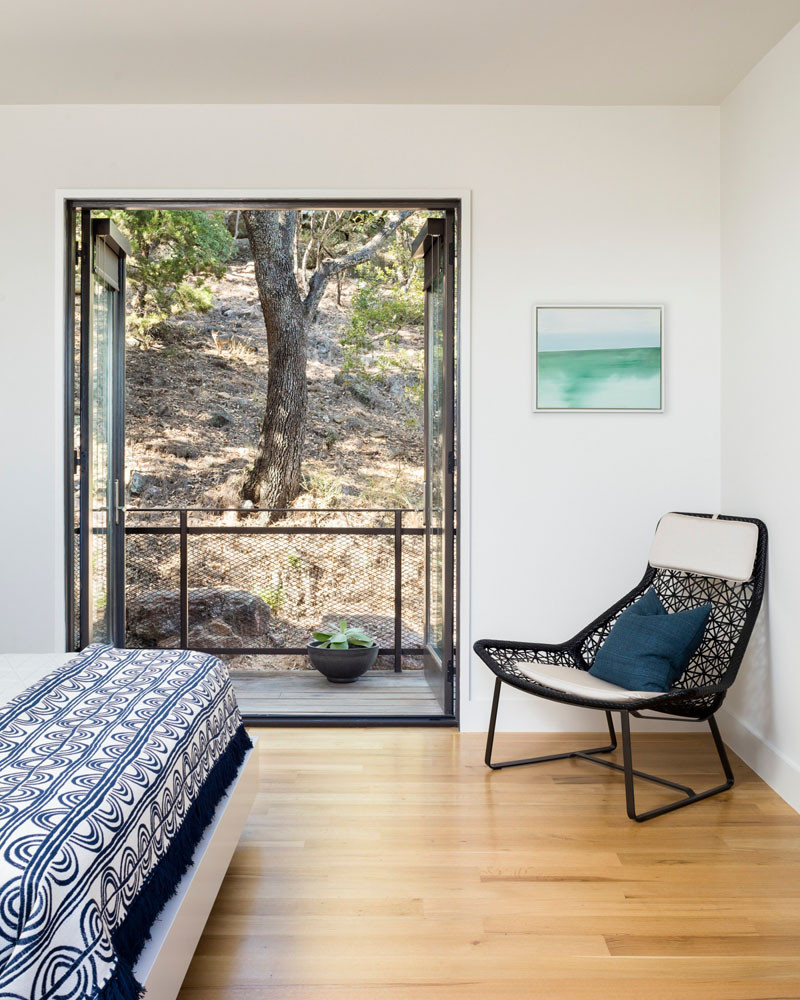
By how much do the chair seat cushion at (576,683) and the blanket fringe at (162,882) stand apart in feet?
4.14

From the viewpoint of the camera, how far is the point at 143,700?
2.08m

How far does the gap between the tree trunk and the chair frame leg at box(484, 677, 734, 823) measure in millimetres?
4498

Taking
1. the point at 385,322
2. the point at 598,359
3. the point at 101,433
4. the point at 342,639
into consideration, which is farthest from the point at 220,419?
the point at 598,359

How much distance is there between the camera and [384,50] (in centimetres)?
319

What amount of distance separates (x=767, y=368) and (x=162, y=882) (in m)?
2.87

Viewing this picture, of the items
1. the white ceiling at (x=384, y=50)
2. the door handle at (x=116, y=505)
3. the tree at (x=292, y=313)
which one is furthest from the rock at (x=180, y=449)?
the white ceiling at (x=384, y=50)

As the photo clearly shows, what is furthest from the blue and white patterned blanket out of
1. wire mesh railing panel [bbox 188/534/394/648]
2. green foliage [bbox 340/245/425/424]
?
green foliage [bbox 340/245/425/424]

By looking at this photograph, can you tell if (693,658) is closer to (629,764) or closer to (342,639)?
(629,764)

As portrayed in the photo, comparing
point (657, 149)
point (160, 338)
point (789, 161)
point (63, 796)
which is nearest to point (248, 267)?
point (160, 338)

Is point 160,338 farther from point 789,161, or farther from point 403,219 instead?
point 789,161

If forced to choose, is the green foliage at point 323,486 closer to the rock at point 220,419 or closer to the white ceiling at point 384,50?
the rock at point 220,419

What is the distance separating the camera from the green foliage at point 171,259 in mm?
7102

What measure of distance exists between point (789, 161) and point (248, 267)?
661 cm

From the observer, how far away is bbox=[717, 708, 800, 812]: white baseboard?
9.88ft
